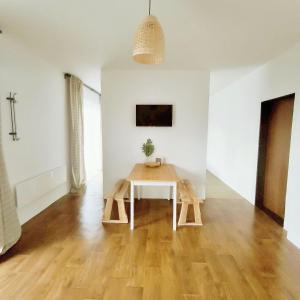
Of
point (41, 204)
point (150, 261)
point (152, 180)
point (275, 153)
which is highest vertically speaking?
point (275, 153)

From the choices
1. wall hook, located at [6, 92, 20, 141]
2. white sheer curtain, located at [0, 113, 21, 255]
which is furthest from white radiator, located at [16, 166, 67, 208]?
wall hook, located at [6, 92, 20, 141]

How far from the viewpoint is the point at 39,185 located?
3168 mm

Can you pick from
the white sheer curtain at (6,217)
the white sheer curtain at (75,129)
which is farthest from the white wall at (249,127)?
the white sheer curtain at (75,129)

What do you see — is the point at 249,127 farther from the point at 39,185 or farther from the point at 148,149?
the point at 39,185

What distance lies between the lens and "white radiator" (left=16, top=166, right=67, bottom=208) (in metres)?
2.77

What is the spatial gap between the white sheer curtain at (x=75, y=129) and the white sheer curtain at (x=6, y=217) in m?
2.07

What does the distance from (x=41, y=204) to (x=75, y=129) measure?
1683 millimetres

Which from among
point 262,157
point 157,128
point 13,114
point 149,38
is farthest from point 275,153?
point 13,114

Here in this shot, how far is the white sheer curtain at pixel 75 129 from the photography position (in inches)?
167

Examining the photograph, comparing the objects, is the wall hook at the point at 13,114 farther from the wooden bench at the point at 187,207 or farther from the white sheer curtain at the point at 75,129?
the wooden bench at the point at 187,207

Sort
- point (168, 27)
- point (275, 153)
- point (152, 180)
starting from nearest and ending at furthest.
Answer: point (168, 27) → point (152, 180) → point (275, 153)

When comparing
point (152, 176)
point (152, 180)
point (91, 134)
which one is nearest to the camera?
point (152, 180)

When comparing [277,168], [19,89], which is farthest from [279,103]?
[19,89]

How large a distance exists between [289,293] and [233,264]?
0.49 metres
